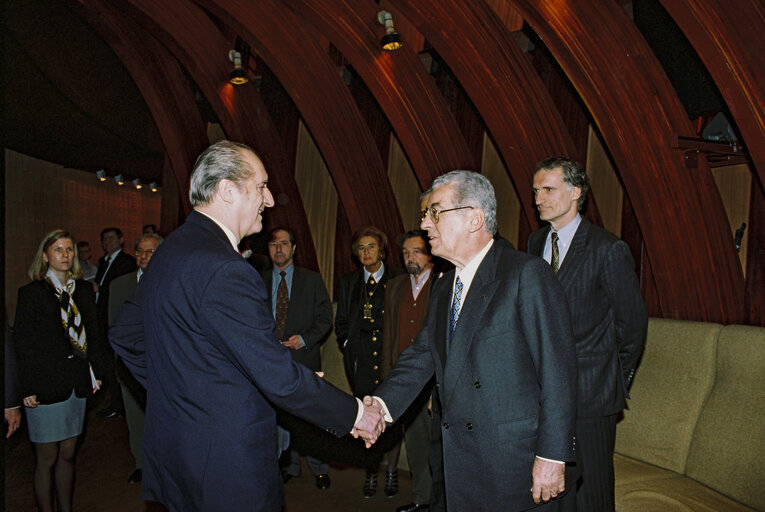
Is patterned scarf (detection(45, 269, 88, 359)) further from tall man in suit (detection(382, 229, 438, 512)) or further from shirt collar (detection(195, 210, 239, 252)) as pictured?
shirt collar (detection(195, 210, 239, 252))

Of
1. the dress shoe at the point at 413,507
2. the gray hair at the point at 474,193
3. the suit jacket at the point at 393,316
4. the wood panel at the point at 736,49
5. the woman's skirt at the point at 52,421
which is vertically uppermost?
the wood panel at the point at 736,49

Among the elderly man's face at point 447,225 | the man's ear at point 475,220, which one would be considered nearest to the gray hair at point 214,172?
the elderly man's face at point 447,225

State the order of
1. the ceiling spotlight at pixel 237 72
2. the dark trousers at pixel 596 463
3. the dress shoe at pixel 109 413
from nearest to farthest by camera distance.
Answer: the dark trousers at pixel 596 463 < the dress shoe at pixel 109 413 < the ceiling spotlight at pixel 237 72

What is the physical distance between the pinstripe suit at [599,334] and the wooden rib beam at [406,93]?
3935 millimetres

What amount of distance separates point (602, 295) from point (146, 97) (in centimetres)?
779

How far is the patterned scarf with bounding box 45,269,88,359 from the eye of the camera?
12.2 feet

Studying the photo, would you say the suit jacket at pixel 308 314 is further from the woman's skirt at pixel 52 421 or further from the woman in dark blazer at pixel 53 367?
the woman's skirt at pixel 52 421

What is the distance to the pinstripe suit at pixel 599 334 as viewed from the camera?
2672 mm

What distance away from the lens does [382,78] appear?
6508 mm

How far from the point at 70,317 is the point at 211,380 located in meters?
2.38

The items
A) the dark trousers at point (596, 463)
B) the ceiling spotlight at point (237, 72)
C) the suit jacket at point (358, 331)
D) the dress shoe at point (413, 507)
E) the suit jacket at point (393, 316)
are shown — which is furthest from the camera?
the ceiling spotlight at point (237, 72)

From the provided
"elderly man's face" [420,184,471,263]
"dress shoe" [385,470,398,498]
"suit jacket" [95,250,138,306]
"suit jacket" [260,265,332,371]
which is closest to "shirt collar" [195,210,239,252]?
"elderly man's face" [420,184,471,263]

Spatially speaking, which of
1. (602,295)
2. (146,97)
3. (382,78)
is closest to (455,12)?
(382,78)

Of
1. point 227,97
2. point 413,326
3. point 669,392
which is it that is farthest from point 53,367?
point 227,97
